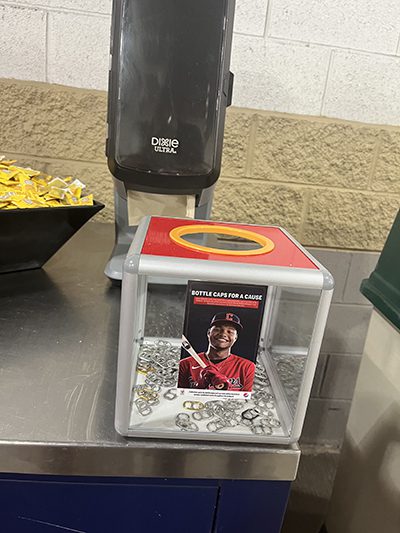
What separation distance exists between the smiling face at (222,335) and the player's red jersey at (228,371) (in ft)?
0.05

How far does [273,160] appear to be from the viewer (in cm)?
114

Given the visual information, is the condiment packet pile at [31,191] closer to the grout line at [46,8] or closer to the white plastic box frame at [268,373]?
the white plastic box frame at [268,373]

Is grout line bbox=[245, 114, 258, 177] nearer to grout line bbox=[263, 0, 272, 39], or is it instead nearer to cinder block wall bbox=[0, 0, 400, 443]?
cinder block wall bbox=[0, 0, 400, 443]

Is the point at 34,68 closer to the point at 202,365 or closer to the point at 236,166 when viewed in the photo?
the point at 236,166

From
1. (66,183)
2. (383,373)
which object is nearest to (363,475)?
(383,373)

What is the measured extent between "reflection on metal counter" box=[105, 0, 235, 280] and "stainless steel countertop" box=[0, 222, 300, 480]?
0.23m

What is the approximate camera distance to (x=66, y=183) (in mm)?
904

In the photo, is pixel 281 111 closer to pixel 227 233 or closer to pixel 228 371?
pixel 227 233

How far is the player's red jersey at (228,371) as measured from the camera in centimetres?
53

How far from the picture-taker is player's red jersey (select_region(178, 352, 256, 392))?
531mm

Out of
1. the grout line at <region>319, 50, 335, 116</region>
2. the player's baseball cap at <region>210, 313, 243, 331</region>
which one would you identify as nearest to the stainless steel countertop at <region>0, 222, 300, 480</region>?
the player's baseball cap at <region>210, 313, 243, 331</region>

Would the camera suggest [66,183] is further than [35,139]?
No

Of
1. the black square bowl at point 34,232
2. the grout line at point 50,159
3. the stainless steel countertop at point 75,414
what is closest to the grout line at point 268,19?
the grout line at point 50,159

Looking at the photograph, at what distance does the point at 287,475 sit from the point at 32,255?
0.54 metres
